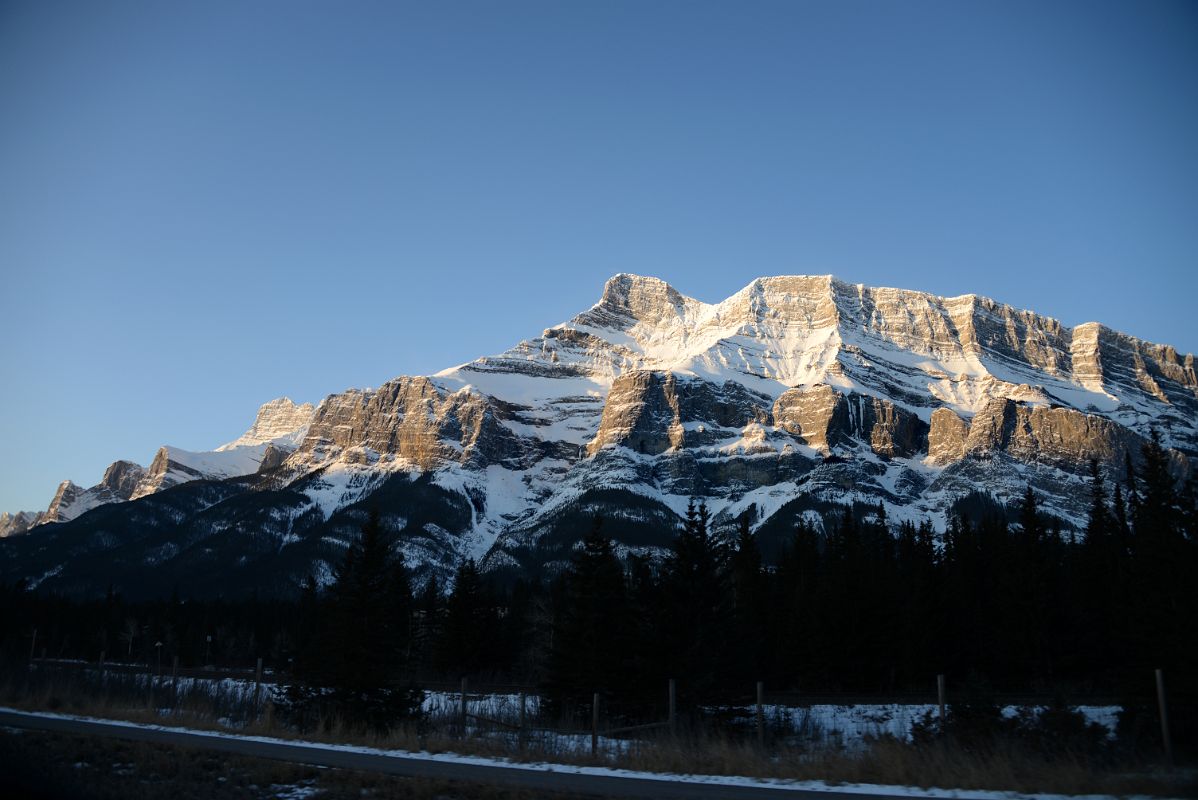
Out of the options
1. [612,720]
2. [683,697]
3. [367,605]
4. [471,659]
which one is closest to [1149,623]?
[683,697]

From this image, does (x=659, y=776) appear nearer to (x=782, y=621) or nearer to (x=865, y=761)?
(x=865, y=761)

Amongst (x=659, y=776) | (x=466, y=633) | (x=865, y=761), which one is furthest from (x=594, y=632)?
(x=466, y=633)

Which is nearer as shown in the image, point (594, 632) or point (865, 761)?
point (865, 761)

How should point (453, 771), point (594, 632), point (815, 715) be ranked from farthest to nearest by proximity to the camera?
point (815, 715) < point (594, 632) < point (453, 771)

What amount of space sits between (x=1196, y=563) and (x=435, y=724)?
82.8ft

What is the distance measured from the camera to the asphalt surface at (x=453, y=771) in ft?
47.5

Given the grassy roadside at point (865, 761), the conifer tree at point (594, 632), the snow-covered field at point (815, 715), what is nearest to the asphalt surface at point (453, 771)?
the grassy roadside at point (865, 761)

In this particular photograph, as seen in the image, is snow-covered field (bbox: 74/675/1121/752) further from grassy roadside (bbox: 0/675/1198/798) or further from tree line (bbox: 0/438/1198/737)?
grassy roadside (bbox: 0/675/1198/798)

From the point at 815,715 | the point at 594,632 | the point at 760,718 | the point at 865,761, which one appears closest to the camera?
the point at 865,761

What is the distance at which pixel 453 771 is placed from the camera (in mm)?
16828

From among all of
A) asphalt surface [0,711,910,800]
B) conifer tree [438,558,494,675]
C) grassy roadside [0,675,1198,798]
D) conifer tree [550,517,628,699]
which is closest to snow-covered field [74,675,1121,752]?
conifer tree [550,517,628,699]

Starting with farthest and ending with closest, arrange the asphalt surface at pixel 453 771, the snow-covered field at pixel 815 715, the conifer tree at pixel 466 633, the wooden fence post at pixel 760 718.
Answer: the conifer tree at pixel 466 633 < the snow-covered field at pixel 815 715 < the wooden fence post at pixel 760 718 < the asphalt surface at pixel 453 771

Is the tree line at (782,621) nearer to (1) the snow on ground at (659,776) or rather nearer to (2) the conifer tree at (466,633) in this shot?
(2) the conifer tree at (466,633)

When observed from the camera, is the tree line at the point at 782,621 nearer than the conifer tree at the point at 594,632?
Yes
